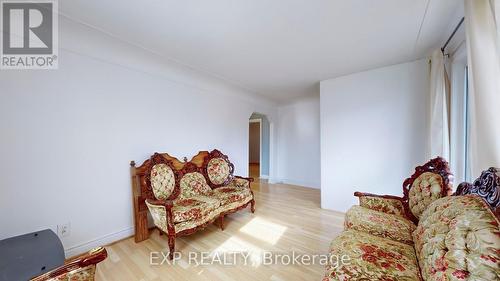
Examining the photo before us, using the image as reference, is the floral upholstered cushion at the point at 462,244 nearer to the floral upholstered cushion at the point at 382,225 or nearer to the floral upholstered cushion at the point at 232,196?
the floral upholstered cushion at the point at 382,225

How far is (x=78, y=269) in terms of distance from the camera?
694 millimetres

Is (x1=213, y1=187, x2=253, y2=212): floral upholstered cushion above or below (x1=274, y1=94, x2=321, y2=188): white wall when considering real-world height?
below

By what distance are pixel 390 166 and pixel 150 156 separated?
3.57 metres

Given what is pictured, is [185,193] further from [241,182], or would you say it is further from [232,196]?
[241,182]

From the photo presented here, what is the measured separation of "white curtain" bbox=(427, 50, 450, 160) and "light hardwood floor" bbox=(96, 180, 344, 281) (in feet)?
5.05

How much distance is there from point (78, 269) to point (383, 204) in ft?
7.90

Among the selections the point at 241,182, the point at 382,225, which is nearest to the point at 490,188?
the point at 382,225

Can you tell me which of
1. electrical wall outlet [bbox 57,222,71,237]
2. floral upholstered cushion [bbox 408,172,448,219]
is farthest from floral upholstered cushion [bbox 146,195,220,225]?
floral upholstered cushion [bbox 408,172,448,219]

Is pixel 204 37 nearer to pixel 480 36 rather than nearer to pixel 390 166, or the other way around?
pixel 480 36

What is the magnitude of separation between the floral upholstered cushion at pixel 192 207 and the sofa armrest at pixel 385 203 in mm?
1746

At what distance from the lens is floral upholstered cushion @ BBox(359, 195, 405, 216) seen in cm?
185

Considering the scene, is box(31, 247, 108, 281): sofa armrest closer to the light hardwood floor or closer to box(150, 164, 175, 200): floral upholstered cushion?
the light hardwood floor

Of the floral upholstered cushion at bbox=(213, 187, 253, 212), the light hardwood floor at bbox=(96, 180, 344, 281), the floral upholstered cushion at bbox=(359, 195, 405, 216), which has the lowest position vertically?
the light hardwood floor at bbox=(96, 180, 344, 281)

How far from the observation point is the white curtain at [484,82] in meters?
1.02
